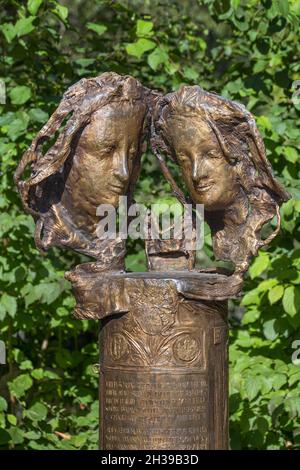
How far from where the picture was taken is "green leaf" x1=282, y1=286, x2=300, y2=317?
5059 millimetres

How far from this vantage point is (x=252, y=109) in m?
5.78

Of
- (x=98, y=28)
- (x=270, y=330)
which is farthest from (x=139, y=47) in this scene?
(x=270, y=330)

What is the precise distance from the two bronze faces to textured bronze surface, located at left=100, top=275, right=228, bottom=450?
0.32 m

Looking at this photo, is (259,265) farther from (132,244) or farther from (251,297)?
(132,244)

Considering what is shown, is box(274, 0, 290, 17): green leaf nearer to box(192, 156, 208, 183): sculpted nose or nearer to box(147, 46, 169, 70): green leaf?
box(147, 46, 169, 70): green leaf

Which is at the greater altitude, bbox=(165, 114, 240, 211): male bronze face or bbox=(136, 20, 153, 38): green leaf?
bbox=(136, 20, 153, 38): green leaf

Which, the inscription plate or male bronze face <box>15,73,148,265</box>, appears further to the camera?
male bronze face <box>15,73,148,265</box>

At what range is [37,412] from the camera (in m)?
5.63

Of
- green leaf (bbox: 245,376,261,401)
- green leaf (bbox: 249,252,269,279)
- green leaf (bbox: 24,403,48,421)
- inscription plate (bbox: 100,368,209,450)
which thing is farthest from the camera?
green leaf (bbox: 24,403,48,421)

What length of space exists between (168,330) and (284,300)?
46.2 inches

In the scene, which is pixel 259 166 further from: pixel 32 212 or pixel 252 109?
pixel 252 109

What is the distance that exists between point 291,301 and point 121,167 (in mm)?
1236

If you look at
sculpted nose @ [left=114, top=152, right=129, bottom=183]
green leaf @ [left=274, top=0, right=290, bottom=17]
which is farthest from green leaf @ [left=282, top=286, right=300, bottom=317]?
green leaf @ [left=274, top=0, right=290, bottom=17]

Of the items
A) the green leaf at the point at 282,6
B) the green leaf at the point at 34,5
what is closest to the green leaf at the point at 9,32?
the green leaf at the point at 34,5
